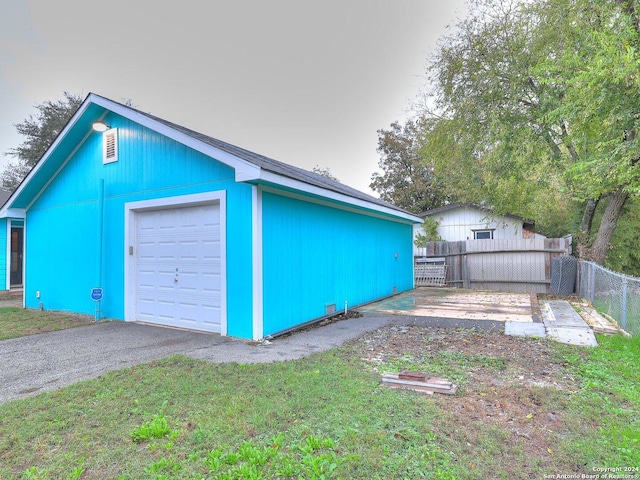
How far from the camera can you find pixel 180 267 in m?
6.32

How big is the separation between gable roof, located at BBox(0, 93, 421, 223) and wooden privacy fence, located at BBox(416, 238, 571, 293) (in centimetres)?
406

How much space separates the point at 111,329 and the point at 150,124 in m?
3.77

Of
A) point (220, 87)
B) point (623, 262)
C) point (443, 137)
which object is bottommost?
point (623, 262)

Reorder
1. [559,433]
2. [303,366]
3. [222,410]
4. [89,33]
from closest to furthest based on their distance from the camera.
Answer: [559,433]
[222,410]
[303,366]
[89,33]

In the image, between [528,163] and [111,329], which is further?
[528,163]

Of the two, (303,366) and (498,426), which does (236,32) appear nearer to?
(303,366)

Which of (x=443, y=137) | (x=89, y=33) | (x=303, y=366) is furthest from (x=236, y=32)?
(x=303, y=366)

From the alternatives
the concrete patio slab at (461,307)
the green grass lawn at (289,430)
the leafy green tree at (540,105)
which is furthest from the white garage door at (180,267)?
the leafy green tree at (540,105)

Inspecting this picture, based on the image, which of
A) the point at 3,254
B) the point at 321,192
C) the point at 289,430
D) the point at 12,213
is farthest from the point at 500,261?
the point at 3,254

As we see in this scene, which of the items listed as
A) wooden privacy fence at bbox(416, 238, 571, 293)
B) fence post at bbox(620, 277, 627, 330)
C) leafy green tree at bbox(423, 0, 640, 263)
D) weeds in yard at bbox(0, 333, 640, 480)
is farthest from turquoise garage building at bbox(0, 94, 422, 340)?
wooden privacy fence at bbox(416, 238, 571, 293)

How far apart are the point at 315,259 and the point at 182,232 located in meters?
2.55

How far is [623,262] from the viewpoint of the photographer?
12.7 meters

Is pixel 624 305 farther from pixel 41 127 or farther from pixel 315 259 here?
pixel 41 127

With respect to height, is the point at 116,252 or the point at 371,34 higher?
the point at 371,34
